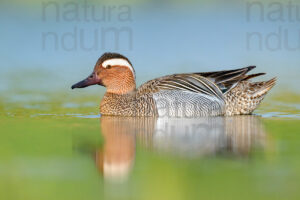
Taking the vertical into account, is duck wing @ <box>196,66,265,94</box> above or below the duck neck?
above

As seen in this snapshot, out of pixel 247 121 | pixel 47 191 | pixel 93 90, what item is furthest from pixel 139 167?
pixel 93 90

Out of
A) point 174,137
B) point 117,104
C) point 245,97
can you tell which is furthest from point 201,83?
point 174,137

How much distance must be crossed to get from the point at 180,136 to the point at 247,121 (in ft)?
6.41

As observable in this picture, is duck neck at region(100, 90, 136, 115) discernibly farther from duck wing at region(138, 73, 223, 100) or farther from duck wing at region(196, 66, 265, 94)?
duck wing at region(196, 66, 265, 94)

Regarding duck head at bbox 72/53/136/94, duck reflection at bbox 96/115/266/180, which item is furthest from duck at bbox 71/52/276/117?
duck reflection at bbox 96/115/266/180

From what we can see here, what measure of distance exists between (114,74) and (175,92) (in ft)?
3.62

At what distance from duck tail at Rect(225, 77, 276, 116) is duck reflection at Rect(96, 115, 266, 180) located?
374mm

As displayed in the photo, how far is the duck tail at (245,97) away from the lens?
11.2 meters

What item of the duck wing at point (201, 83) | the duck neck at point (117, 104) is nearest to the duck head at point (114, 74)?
the duck neck at point (117, 104)

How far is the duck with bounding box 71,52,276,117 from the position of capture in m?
10.8

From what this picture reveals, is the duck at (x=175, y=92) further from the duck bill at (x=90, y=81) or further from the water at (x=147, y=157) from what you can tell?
the water at (x=147, y=157)

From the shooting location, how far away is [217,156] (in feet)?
23.6

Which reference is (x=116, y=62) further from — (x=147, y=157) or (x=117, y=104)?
(x=147, y=157)

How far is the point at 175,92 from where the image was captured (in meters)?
10.9
